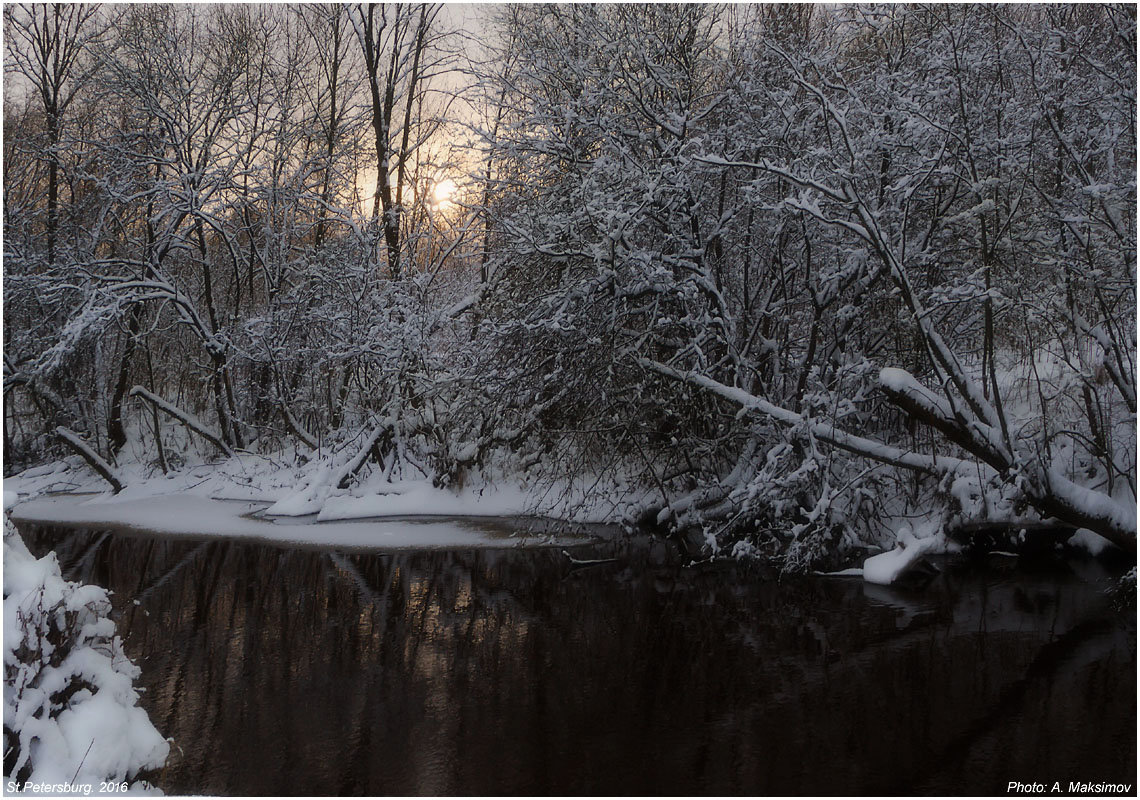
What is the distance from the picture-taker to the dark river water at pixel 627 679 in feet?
18.9

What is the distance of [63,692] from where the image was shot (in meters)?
5.16

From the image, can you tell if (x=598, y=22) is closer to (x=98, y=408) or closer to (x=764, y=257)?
(x=764, y=257)

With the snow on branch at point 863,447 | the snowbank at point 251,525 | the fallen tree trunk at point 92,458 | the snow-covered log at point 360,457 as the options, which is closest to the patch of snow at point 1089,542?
the snow on branch at point 863,447

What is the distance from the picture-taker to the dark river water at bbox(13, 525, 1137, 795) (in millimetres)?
5754

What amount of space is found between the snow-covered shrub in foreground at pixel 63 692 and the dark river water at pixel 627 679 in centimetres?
64

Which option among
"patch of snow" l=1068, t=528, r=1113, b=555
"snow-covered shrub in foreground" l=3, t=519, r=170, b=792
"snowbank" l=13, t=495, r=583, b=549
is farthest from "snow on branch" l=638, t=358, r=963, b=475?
"snow-covered shrub in foreground" l=3, t=519, r=170, b=792

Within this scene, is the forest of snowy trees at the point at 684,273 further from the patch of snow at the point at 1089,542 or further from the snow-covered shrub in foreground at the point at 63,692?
the snow-covered shrub in foreground at the point at 63,692

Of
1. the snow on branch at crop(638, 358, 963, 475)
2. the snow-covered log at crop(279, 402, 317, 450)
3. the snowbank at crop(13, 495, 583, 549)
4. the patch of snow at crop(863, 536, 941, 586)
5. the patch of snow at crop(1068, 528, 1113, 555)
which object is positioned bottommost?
the snowbank at crop(13, 495, 583, 549)

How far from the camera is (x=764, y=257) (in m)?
14.4

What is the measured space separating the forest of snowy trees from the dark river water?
164cm

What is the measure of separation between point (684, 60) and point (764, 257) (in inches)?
123

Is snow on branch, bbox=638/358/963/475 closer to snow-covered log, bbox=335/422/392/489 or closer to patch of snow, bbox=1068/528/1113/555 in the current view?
patch of snow, bbox=1068/528/1113/555

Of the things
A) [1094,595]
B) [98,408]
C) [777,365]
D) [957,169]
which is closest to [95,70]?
[98,408]

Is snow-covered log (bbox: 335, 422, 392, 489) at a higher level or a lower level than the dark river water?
higher
